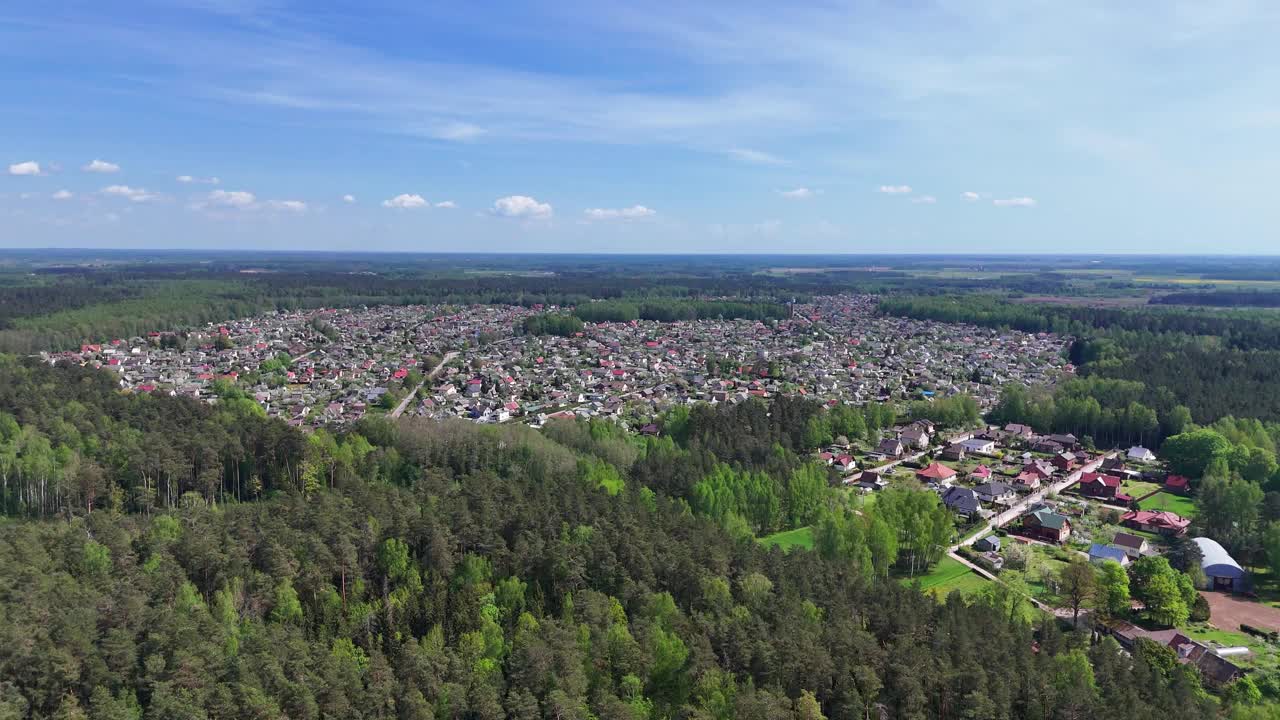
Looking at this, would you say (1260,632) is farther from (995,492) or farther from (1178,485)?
(1178,485)

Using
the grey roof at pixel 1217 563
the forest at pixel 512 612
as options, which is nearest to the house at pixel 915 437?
the forest at pixel 512 612

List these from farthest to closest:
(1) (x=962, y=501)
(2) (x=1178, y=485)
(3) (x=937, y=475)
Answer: (3) (x=937, y=475)
(2) (x=1178, y=485)
(1) (x=962, y=501)

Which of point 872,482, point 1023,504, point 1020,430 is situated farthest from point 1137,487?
point 872,482

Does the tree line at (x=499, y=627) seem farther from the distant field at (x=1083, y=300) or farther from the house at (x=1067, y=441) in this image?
the distant field at (x=1083, y=300)

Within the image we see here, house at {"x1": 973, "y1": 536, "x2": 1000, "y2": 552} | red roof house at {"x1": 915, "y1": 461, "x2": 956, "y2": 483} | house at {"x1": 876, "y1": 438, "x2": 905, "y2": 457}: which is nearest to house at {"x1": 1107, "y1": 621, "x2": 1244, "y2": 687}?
house at {"x1": 973, "y1": 536, "x2": 1000, "y2": 552}

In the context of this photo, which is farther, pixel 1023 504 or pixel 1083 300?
pixel 1083 300
